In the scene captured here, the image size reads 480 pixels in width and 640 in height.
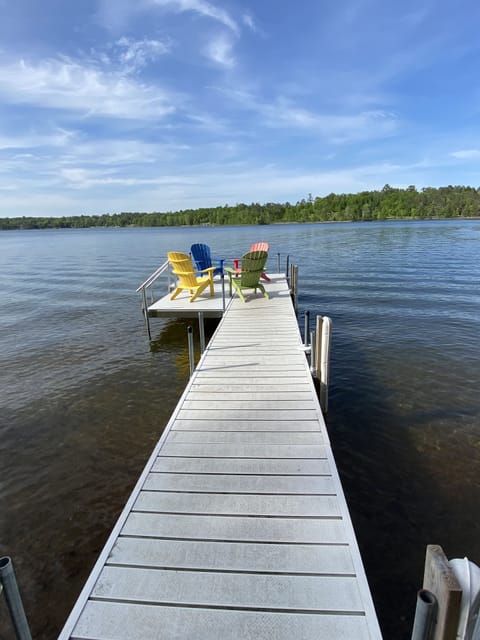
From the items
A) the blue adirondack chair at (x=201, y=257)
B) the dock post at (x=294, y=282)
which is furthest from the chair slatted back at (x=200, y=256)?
the dock post at (x=294, y=282)

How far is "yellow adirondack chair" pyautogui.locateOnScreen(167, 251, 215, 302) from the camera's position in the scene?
8.76 metres

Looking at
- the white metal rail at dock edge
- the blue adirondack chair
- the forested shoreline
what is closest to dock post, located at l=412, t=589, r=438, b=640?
the white metal rail at dock edge

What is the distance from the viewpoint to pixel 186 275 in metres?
8.98

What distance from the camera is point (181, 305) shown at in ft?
28.5

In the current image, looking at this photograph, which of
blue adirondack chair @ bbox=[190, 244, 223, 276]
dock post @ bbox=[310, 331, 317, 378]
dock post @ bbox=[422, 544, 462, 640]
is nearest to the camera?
dock post @ bbox=[422, 544, 462, 640]

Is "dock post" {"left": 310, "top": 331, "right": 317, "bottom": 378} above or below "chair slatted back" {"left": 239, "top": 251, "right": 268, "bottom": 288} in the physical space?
below

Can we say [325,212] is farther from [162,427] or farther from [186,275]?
[162,427]

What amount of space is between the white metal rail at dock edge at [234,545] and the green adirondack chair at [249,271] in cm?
508

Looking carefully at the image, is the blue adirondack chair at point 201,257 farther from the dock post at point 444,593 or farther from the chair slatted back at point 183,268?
the dock post at point 444,593

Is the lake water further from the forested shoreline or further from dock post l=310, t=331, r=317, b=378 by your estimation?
A: the forested shoreline

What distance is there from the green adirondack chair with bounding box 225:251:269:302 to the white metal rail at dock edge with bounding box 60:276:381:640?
5079mm

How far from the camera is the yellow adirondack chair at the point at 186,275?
345 inches

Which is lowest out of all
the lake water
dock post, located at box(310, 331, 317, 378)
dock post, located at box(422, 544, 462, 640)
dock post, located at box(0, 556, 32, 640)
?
the lake water

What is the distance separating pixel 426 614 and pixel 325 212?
108 meters
